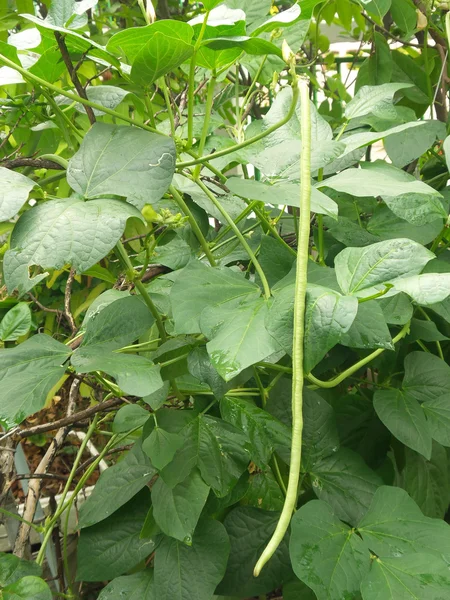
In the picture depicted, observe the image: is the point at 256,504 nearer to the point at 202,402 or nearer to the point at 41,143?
the point at 202,402

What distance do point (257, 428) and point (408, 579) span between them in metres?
0.20

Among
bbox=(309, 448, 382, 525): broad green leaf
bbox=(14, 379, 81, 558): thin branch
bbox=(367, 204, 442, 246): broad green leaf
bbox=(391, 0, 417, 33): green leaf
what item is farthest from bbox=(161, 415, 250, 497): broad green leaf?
bbox=(391, 0, 417, 33): green leaf

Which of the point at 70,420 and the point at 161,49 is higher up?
the point at 161,49

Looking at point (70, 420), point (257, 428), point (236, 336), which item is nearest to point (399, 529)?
point (257, 428)

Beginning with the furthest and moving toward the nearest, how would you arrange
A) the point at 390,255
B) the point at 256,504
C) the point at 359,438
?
the point at 359,438, the point at 256,504, the point at 390,255

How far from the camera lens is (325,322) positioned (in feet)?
1.48

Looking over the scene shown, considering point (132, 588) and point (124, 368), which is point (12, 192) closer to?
point (124, 368)

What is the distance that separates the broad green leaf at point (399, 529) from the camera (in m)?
0.57

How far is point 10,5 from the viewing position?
3.96 ft

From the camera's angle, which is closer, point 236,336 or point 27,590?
point 236,336

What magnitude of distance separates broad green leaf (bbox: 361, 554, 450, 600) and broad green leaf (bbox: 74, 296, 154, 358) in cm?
31

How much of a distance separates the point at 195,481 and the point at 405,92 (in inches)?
31.6

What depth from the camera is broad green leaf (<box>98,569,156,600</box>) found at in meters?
0.66

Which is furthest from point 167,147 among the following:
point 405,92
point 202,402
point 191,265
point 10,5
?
point 10,5
